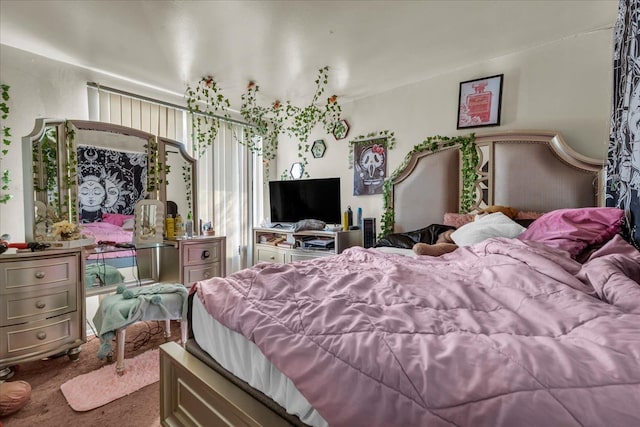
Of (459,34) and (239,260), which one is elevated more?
(459,34)

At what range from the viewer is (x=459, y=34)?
219 centimetres

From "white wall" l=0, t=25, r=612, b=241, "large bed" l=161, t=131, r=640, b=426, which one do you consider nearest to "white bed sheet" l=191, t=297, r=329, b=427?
"large bed" l=161, t=131, r=640, b=426

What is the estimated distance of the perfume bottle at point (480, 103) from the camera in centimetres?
259

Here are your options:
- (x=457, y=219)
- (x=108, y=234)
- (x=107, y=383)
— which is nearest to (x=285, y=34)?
(x=457, y=219)

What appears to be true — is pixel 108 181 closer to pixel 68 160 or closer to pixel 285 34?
pixel 68 160

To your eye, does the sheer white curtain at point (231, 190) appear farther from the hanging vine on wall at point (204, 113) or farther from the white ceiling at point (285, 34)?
the white ceiling at point (285, 34)

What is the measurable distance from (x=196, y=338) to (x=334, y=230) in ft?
7.05

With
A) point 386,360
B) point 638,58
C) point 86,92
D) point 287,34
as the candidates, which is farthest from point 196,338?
point 86,92

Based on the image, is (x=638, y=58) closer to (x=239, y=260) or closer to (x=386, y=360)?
(x=386, y=360)

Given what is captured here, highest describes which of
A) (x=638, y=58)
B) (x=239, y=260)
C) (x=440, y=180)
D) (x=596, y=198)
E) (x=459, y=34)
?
(x=459, y=34)

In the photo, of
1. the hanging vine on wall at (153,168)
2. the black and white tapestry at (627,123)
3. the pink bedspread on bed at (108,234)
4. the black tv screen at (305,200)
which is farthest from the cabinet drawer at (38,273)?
the black and white tapestry at (627,123)

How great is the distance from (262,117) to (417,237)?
2626 millimetres

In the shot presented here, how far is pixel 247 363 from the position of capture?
0.95 meters

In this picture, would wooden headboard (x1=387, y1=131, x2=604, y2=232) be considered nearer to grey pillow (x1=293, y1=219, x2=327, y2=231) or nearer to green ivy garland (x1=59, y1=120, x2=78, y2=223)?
grey pillow (x1=293, y1=219, x2=327, y2=231)
